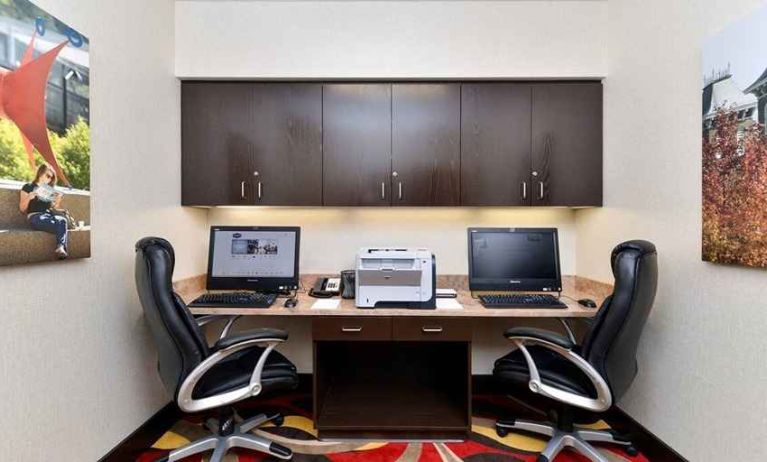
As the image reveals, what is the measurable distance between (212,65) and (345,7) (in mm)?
958

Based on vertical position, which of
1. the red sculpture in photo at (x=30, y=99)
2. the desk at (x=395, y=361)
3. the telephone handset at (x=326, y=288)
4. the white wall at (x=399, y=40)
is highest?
the white wall at (x=399, y=40)

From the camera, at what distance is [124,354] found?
1.96 m

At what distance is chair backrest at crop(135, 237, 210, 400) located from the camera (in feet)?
5.30

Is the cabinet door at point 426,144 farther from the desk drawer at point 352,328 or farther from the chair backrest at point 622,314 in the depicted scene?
the chair backrest at point 622,314

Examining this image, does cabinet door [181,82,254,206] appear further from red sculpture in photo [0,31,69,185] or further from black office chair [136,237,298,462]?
red sculpture in photo [0,31,69,185]

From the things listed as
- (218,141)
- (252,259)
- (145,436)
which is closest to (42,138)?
(218,141)

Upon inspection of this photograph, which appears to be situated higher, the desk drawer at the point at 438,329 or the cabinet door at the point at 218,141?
the cabinet door at the point at 218,141

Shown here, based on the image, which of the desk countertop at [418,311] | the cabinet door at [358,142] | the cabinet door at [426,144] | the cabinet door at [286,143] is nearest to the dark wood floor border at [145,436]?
the desk countertop at [418,311]

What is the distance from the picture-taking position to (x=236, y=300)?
2193 millimetres

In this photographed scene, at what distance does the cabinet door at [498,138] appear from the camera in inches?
96.1

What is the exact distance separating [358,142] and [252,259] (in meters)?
1.08

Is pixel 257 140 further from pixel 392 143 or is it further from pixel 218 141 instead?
pixel 392 143

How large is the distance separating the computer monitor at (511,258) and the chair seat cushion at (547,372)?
47 cm

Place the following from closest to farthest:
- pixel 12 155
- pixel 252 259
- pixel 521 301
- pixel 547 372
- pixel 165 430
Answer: pixel 12 155 < pixel 547 372 < pixel 521 301 < pixel 165 430 < pixel 252 259
